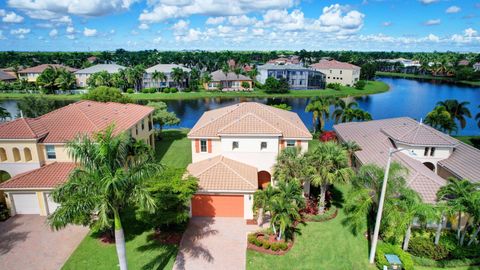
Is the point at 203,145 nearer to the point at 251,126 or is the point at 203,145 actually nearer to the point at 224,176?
the point at 251,126

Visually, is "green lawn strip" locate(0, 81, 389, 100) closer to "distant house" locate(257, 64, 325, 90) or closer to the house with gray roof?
"distant house" locate(257, 64, 325, 90)

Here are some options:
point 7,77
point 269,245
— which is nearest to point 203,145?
point 269,245

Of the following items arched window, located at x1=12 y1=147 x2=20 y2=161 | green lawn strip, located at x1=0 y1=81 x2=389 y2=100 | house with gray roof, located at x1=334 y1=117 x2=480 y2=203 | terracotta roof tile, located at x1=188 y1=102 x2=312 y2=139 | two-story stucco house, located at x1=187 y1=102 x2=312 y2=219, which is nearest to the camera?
two-story stucco house, located at x1=187 y1=102 x2=312 y2=219

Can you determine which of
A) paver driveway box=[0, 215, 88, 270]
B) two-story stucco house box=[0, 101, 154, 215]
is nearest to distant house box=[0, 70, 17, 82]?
two-story stucco house box=[0, 101, 154, 215]

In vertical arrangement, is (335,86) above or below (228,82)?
below

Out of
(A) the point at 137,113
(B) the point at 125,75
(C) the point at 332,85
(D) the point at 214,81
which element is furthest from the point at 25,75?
(C) the point at 332,85

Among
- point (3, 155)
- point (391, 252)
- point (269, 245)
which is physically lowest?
point (269, 245)

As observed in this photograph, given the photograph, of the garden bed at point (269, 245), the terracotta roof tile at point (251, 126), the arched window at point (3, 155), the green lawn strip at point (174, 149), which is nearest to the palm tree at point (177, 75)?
the green lawn strip at point (174, 149)
